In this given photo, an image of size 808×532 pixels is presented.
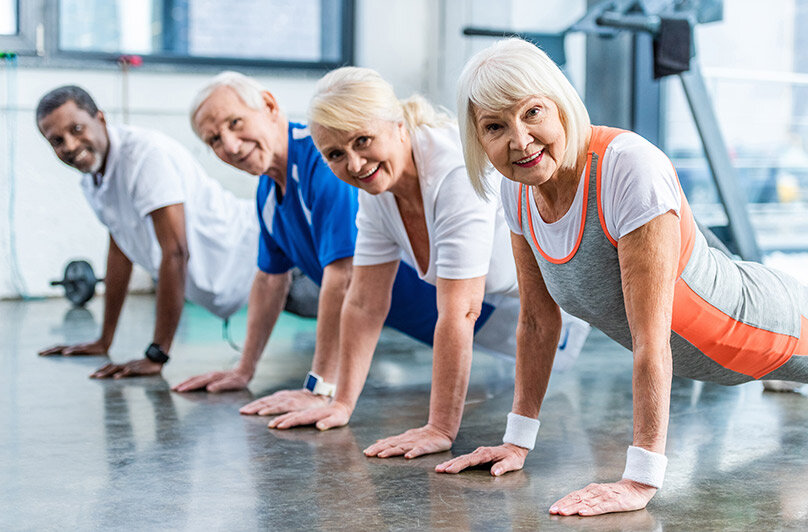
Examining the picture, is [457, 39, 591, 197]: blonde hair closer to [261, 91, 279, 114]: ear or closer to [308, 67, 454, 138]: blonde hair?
[308, 67, 454, 138]: blonde hair

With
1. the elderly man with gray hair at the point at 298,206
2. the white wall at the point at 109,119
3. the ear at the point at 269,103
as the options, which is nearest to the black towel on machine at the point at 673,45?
the white wall at the point at 109,119

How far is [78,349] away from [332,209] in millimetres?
1401

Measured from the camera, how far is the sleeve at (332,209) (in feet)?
6.98

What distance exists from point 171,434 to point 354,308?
0.50 metres

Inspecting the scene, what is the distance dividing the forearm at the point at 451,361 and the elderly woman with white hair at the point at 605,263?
143 mm

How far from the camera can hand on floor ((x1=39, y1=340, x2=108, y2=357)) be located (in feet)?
10.1

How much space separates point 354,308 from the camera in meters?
2.01

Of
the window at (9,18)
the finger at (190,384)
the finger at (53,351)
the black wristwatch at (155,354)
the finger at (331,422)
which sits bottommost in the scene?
the finger at (53,351)

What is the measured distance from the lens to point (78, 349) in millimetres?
3084


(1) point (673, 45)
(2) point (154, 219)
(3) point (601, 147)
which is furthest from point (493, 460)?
(1) point (673, 45)

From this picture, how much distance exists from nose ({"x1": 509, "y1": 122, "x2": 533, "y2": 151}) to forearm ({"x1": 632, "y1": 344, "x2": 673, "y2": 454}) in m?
0.36

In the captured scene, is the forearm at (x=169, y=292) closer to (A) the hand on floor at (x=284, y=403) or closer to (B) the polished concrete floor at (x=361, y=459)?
(B) the polished concrete floor at (x=361, y=459)

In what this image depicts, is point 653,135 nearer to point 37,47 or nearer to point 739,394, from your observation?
point 739,394

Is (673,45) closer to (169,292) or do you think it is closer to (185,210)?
(185,210)
